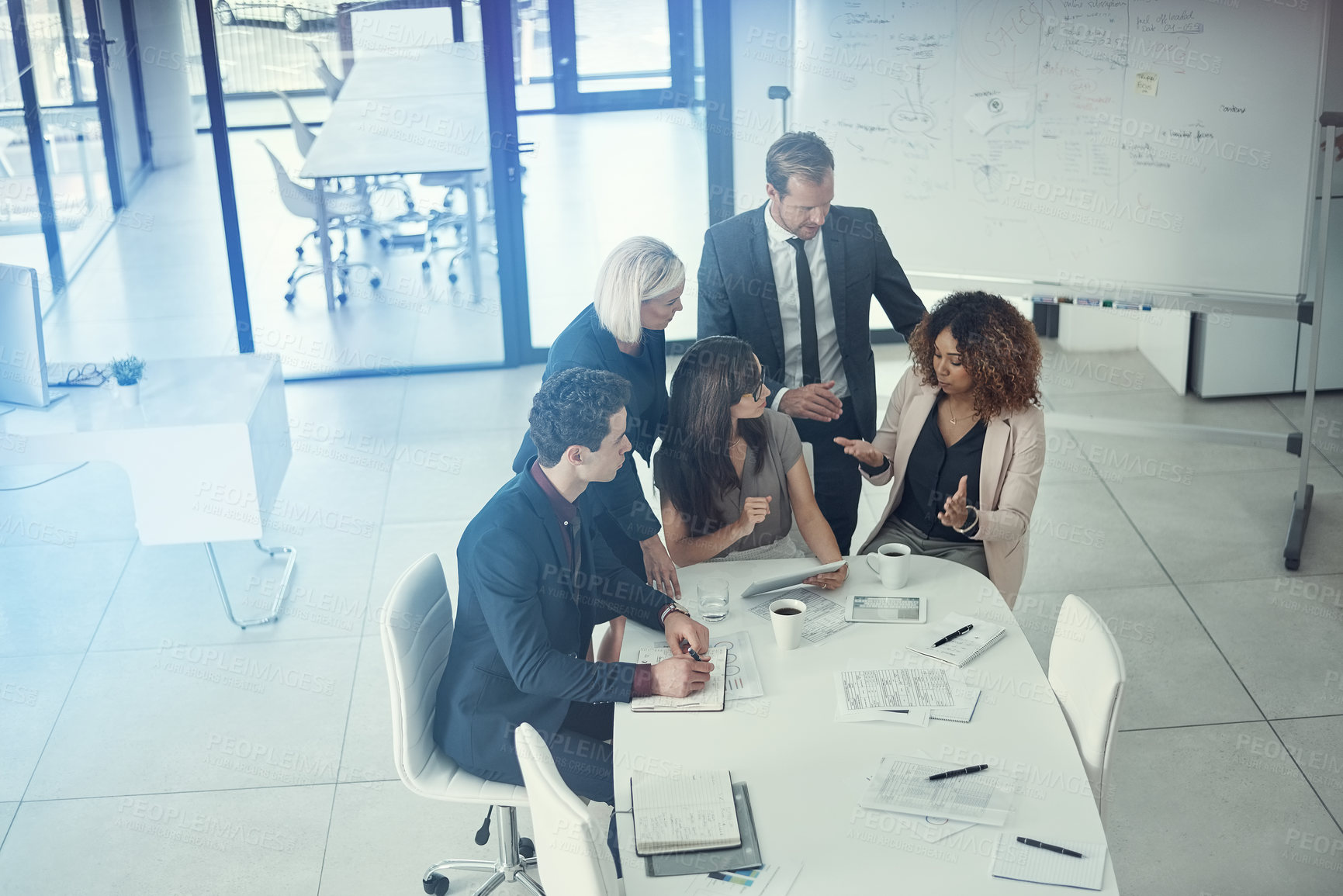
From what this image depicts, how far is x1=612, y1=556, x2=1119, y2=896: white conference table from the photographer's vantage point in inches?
83.4

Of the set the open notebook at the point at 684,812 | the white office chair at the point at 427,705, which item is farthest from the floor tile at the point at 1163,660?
the white office chair at the point at 427,705

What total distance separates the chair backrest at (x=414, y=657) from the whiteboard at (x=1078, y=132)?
2603mm

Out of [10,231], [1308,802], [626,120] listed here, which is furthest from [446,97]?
[1308,802]

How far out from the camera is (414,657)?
2.76m

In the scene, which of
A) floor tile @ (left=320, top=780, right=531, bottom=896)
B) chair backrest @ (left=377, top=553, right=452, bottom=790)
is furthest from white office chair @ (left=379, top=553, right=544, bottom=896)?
floor tile @ (left=320, top=780, right=531, bottom=896)

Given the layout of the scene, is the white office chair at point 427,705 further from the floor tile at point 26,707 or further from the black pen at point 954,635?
the floor tile at point 26,707

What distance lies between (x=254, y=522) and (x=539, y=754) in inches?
87.6

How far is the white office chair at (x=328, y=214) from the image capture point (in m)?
6.10

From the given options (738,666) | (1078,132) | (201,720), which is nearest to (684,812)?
(738,666)

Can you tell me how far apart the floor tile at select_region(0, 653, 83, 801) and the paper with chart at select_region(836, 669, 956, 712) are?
2.44 m

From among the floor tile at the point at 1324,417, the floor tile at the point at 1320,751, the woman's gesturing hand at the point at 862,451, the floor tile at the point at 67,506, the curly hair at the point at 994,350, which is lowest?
the floor tile at the point at 1320,751

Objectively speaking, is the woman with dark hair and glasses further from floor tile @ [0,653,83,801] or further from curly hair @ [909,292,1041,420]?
floor tile @ [0,653,83,801]

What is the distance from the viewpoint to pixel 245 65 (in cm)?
591

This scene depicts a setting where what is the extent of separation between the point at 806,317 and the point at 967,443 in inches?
25.8
